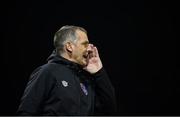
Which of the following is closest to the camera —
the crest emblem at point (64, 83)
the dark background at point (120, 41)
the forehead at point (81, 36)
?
the crest emblem at point (64, 83)

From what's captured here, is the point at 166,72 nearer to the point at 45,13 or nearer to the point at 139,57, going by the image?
the point at 139,57

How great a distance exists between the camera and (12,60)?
132 inches

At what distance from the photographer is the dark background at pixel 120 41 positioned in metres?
3.36

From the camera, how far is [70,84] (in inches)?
82.8

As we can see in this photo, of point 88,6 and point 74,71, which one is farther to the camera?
point 88,6

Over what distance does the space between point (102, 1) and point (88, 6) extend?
14 centimetres

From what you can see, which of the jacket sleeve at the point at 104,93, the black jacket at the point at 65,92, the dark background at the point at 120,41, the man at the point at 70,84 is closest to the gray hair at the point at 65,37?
the man at the point at 70,84

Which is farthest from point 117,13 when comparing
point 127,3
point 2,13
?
point 2,13

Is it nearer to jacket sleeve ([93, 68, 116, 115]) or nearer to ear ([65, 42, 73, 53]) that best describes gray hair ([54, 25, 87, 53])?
ear ([65, 42, 73, 53])

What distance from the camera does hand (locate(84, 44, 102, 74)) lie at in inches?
88.5

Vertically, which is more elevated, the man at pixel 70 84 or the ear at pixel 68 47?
the ear at pixel 68 47

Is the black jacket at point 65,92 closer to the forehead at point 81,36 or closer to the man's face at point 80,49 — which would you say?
the man's face at point 80,49

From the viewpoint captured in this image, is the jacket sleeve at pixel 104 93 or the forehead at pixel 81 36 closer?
the jacket sleeve at pixel 104 93

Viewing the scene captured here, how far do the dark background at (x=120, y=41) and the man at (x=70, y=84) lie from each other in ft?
3.64
